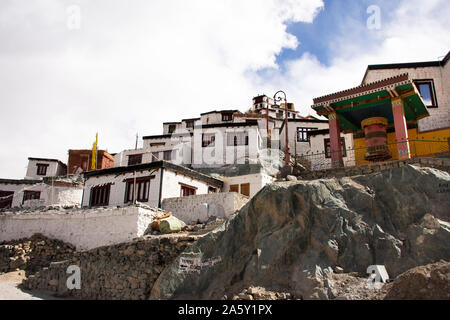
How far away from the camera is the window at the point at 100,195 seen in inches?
1107

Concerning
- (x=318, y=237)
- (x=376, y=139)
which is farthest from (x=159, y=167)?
(x=318, y=237)

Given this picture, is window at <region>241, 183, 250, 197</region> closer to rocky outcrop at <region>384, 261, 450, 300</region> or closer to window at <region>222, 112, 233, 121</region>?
rocky outcrop at <region>384, 261, 450, 300</region>

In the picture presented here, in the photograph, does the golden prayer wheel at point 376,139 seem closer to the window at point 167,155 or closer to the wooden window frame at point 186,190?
the wooden window frame at point 186,190

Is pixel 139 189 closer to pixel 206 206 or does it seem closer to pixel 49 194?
pixel 206 206

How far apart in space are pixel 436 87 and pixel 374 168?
15923 millimetres

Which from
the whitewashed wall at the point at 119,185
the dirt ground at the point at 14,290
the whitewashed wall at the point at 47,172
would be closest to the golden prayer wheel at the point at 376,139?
the whitewashed wall at the point at 119,185

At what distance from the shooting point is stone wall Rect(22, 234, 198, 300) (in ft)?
56.3

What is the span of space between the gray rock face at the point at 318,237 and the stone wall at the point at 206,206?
565 cm

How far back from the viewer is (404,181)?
1509 centimetres

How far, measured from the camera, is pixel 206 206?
75.3 ft
